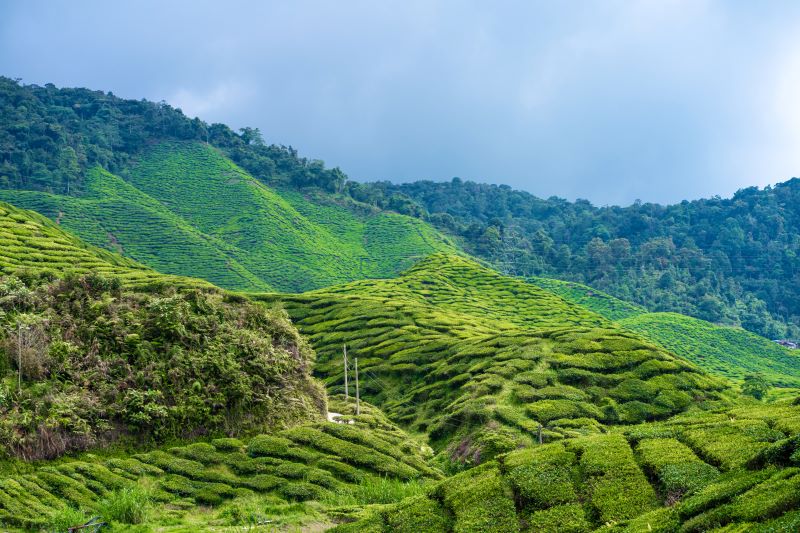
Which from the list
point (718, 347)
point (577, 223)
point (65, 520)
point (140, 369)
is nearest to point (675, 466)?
point (65, 520)

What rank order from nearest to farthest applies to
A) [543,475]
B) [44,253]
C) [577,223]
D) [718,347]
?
[543,475], [44,253], [718,347], [577,223]

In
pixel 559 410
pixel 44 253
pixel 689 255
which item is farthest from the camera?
pixel 689 255

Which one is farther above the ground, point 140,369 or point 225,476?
point 140,369

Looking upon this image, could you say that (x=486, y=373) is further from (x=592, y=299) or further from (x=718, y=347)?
(x=592, y=299)

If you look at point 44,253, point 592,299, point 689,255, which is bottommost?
point 592,299

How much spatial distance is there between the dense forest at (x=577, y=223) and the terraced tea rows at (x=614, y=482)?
12395 cm

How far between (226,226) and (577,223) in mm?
100917

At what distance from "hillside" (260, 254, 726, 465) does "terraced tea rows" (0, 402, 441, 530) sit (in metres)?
6.52

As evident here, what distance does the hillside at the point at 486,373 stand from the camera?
43.4 meters

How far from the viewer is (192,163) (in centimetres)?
15838

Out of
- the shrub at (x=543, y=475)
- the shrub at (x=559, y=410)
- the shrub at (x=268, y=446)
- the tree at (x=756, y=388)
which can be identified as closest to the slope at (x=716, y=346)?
the tree at (x=756, y=388)

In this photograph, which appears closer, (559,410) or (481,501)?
(481,501)

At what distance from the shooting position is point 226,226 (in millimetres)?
128750

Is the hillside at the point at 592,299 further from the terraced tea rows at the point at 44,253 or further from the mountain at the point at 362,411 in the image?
the terraced tea rows at the point at 44,253
